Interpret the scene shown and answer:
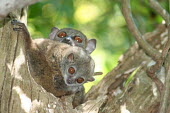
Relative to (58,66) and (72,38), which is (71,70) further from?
(72,38)

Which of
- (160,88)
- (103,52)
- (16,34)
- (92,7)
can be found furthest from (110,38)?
(16,34)

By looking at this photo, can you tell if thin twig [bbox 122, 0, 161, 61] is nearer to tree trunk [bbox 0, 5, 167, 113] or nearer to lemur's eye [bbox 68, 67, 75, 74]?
tree trunk [bbox 0, 5, 167, 113]

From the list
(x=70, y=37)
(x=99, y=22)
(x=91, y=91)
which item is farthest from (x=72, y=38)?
(x=99, y=22)

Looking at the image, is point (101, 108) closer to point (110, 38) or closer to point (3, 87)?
point (3, 87)

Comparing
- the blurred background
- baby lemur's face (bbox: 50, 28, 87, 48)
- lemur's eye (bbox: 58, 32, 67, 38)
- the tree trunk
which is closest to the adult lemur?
the tree trunk

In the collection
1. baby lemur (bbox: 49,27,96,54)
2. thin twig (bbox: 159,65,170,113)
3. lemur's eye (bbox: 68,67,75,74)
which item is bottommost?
thin twig (bbox: 159,65,170,113)

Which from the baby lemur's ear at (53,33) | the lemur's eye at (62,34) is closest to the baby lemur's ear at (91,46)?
the lemur's eye at (62,34)
